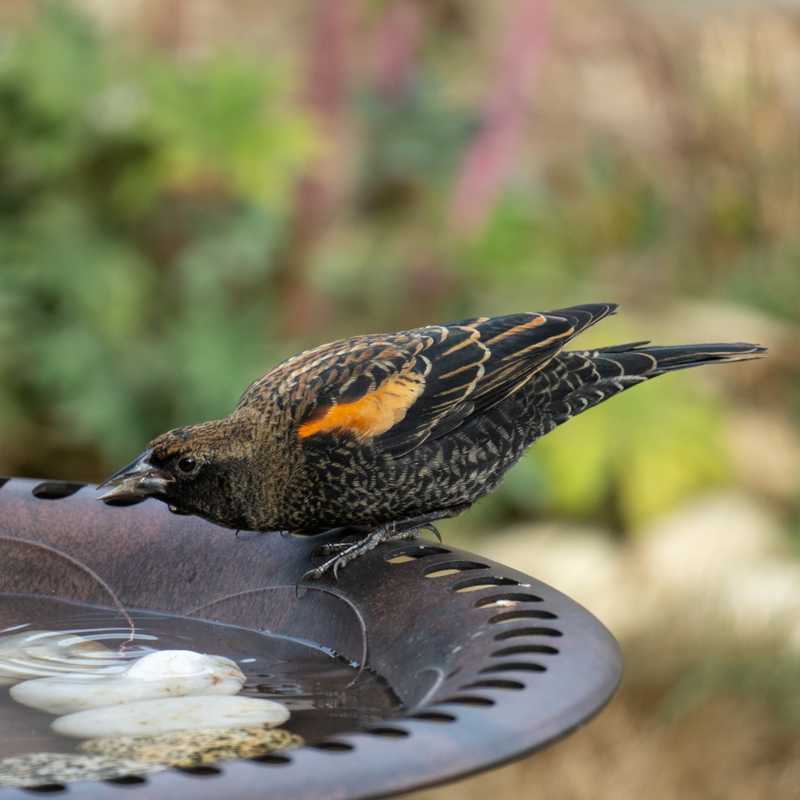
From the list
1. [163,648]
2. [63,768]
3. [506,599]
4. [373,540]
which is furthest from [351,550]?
[63,768]

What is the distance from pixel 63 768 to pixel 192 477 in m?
0.95

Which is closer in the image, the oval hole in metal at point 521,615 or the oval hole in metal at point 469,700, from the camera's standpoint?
the oval hole in metal at point 469,700

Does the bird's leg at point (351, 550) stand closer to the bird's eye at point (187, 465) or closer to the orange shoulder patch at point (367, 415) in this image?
the orange shoulder patch at point (367, 415)

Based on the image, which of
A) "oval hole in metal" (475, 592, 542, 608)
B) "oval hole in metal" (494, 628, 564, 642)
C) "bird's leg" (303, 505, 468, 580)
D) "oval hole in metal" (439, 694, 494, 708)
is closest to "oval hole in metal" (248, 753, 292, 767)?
"oval hole in metal" (439, 694, 494, 708)

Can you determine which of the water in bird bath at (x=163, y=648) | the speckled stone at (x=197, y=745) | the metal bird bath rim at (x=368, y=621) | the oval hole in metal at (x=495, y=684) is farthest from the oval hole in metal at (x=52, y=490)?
the oval hole in metal at (x=495, y=684)

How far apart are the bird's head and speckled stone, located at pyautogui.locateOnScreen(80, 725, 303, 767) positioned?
756 millimetres

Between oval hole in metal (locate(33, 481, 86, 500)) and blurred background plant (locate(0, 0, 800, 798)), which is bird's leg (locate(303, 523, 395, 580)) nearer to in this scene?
oval hole in metal (locate(33, 481, 86, 500))

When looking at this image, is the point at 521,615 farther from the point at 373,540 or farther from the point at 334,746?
the point at 373,540

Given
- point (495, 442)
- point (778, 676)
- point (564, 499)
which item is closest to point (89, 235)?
point (564, 499)

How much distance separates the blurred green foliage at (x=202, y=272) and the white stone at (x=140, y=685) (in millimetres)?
4155

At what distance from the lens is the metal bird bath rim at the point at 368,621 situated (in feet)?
4.84

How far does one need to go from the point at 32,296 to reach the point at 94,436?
772mm

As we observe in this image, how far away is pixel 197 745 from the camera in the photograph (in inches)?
68.9

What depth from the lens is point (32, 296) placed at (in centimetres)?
656
